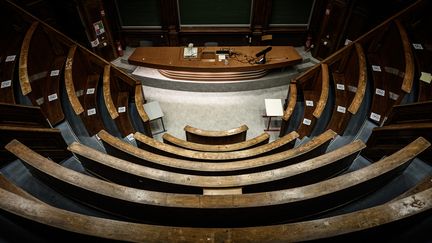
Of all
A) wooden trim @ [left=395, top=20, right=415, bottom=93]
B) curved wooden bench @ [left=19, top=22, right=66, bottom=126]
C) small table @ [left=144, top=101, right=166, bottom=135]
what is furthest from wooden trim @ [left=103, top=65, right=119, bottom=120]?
wooden trim @ [left=395, top=20, right=415, bottom=93]

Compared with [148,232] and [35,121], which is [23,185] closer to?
[35,121]

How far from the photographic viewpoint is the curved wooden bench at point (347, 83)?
11.2 feet

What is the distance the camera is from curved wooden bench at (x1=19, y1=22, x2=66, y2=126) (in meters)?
3.48

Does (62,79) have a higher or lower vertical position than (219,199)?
lower

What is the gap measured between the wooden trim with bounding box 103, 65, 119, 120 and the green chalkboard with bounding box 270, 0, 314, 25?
13.4ft

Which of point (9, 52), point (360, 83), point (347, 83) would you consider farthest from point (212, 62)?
point (9, 52)

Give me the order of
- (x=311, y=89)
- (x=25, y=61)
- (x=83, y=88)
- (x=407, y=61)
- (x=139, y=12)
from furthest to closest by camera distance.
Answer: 1. (x=139, y=12)
2. (x=311, y=89)
3. (x=83, y=88)
4. (x=25, y=61)
5. (x=407, y=61)

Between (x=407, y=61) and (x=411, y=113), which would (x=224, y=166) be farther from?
(x=407, y=61)

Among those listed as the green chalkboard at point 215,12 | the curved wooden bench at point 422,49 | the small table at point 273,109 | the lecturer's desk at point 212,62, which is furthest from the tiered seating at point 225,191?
the green chalkboard at point 215,12

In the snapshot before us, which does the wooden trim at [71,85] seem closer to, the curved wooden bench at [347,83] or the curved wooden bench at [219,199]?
the curved wooden bench at [219,199]

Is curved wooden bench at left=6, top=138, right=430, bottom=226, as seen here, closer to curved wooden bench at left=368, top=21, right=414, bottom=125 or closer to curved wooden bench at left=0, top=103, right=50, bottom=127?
curved wooden bench at left=0, top=103, right=50, bottom=127

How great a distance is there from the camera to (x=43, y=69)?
4004 millimetres

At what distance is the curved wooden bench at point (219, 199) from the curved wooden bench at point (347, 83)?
155 cm

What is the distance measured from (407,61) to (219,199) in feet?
11.0
